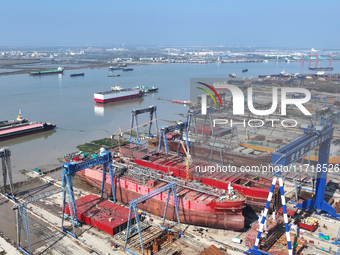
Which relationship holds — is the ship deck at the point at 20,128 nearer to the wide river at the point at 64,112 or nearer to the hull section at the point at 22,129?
the hull section at the point at 22,129

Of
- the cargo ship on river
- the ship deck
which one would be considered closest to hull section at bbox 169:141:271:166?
the cargo ship on river

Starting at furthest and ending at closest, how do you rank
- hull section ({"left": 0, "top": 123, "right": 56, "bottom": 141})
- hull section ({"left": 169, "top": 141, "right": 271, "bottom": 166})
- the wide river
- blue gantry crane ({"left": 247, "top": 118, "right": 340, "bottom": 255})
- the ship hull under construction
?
1. hull section ({"left": 0, "top": 123, "right": 56, "bottom": 141})
2. the wide river
3. hull section ({"left": 169, "top": 141, "right": 271, "bottom": 166})
4. the ship hull under construction
5. blue gantry crane ({"left": 247, "top": 118, "right": 340, "bottom": 255})

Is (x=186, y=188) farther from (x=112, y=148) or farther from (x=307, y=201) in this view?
(x=112, y=148)

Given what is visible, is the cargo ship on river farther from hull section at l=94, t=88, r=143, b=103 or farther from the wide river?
hull section at l=94, t=88, r=143, b=103

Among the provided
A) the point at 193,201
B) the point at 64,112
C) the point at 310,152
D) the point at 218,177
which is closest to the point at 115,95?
the point at 64,112

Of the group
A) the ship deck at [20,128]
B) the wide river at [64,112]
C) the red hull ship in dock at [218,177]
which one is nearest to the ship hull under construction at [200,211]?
the red hull ship in dock at [218,177]

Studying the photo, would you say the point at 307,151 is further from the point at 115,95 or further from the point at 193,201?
the point at 115,95

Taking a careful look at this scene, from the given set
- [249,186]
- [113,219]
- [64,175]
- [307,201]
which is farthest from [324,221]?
[64,175]
